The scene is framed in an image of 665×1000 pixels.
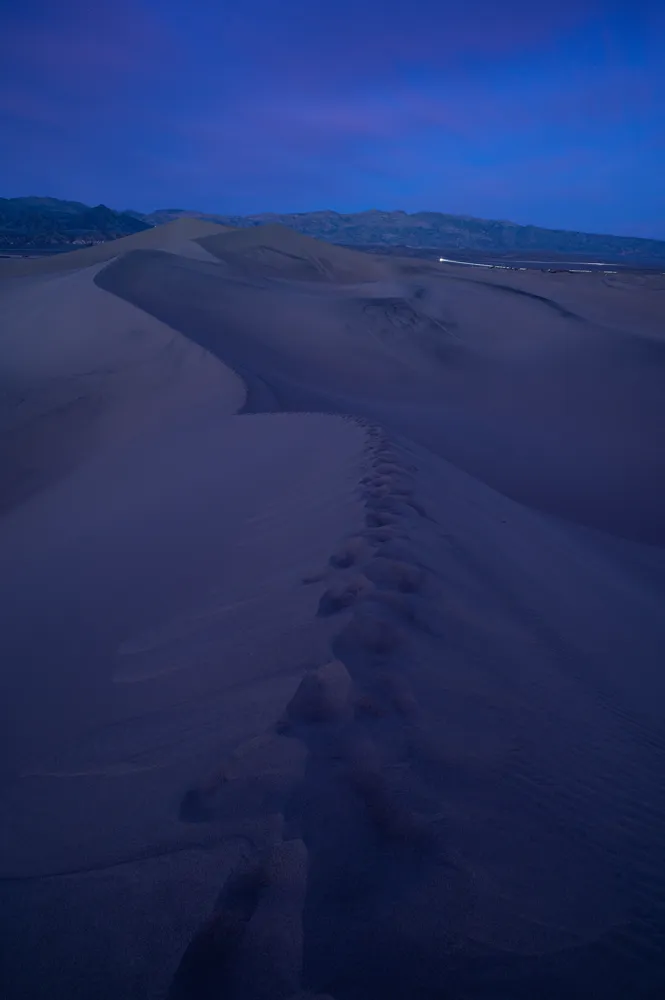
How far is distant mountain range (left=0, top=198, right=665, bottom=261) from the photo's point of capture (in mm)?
73562

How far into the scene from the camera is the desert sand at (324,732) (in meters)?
1.20

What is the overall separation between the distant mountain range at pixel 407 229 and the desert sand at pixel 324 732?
221 feet

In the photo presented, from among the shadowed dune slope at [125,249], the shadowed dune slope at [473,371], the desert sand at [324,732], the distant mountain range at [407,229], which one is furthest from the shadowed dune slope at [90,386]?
the distant mountain range at [407,229]

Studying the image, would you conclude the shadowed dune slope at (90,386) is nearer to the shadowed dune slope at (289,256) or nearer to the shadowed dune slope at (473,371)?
the shadowed dune slope at (473,371)

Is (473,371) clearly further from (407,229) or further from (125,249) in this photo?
(407,229)

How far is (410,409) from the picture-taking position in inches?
314

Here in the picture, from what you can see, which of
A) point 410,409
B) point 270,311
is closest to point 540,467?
point 410,409

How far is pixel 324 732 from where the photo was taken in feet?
5.21

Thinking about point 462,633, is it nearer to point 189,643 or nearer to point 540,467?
point 189,643

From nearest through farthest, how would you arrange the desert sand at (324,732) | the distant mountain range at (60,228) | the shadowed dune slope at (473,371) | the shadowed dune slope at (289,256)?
the desert sand at (324,732)
the shadowed dune slope at (473,371)
the shadowed dune slope at (289,256)
the distant mountain range at (60,228)

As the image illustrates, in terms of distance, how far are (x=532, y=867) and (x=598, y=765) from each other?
0.48 m

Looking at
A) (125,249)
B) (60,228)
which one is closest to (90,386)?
(125,249)

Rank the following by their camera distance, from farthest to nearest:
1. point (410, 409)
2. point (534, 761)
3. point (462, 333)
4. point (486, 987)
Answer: point (462, 333) < point (410, 409) < point (534, 761) < point (486, 987)

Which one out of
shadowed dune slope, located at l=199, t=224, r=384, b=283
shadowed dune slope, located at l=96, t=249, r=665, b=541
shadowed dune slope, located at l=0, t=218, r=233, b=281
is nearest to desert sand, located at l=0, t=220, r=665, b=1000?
→ shadowed dune slope, located at l=96, t=249, r=665, b=541
